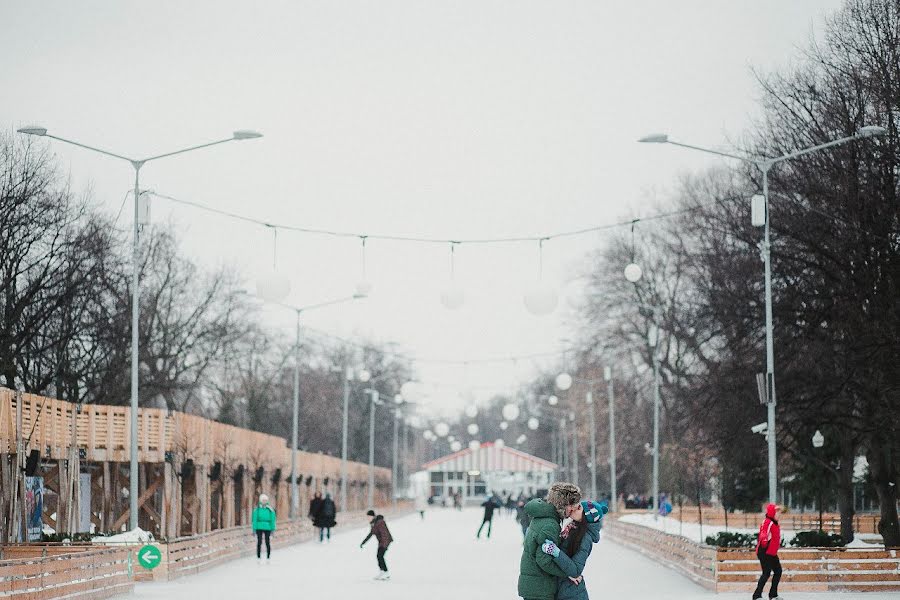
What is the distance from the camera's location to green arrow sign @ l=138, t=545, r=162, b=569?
92.7 ft

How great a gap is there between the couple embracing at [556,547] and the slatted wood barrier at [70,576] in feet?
33.0

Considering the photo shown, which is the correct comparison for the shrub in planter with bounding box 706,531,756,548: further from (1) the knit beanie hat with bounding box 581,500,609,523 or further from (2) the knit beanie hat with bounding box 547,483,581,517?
(2) the knit beanie hat with bounding box 547,483,581,517

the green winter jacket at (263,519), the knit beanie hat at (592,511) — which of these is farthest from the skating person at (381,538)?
the knit beanie hat at (592,511)

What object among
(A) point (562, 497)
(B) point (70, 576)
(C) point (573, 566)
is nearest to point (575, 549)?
(C) point (573, 566)

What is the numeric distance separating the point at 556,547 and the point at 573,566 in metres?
0.24

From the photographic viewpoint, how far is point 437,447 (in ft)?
597

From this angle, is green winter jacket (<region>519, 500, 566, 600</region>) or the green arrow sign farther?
the green arrow sign

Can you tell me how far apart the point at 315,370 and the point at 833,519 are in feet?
208

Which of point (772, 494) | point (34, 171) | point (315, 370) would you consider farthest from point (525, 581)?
point (315, 370)

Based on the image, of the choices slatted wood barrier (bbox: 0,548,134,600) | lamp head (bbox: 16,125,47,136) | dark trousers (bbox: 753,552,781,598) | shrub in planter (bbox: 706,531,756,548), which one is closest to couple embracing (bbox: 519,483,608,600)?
slatted wood barrier (bbox: 0,548,134,600)

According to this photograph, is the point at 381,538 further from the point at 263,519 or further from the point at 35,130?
the point at 35,130

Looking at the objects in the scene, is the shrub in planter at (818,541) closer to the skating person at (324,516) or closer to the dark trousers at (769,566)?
the dark trousers at (769,566)

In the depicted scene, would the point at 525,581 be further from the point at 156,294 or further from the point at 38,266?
the point at 156,294

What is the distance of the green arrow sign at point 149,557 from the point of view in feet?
92.7
